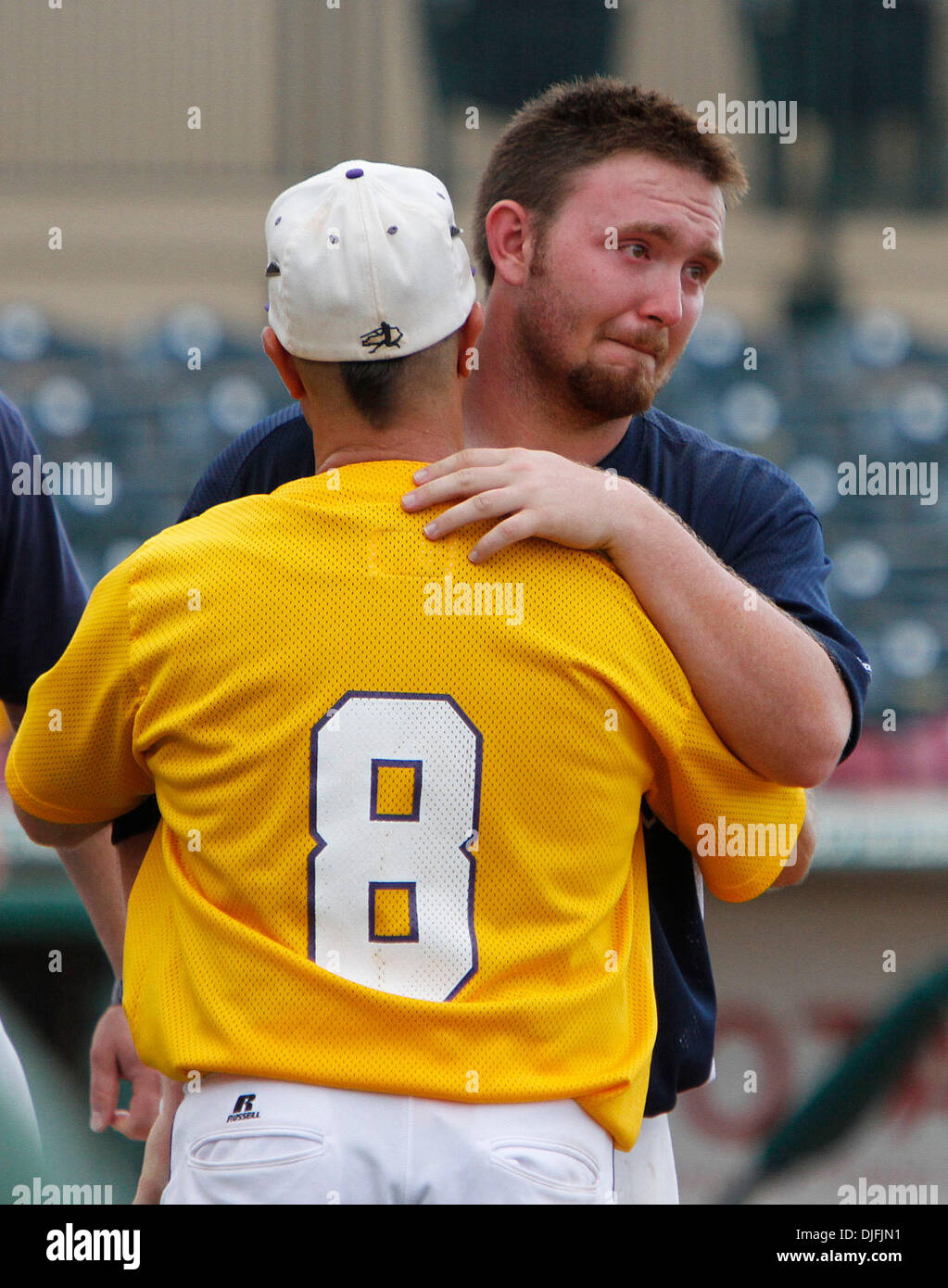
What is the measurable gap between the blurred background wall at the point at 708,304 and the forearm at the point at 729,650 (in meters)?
3.96

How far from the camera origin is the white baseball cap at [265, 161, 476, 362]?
1334 mm

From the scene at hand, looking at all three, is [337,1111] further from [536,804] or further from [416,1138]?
[536,804]

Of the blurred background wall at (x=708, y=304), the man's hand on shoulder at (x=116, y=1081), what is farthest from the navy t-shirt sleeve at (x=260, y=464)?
the blurred background wall at (x=708, y=304)

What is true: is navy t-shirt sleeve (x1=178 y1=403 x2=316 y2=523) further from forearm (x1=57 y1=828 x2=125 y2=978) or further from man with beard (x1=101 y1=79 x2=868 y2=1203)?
forearm (x1=57 y1=828 x2=125 y2=978)

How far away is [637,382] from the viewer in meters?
1.76

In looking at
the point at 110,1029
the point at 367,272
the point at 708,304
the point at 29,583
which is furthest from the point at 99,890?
the point at 708,304

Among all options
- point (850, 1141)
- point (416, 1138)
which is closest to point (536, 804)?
point (416, 1138)

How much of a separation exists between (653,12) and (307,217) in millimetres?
7002

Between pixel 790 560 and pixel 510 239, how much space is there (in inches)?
24.3

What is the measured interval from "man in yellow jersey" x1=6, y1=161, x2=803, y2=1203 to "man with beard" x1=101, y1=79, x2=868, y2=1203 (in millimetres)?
229

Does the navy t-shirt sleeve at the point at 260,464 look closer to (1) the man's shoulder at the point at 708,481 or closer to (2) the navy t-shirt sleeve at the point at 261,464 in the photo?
(2) the navy t-shirt sleeve at the point at 261,464

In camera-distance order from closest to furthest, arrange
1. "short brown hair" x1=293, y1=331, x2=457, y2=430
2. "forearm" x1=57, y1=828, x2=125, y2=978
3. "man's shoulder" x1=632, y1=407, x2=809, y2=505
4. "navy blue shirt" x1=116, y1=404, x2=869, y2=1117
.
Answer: "short brown hair" x1=293, y1=331, x2=457, y2=430 < "navy blue shirt" x1=116, y1=404, x2=869, y2=1117 < "man's shoulder" x1=632, y1=407, x2=809, y2=505 < "forearm" x1=57, y1=828, x2=125, y2=978

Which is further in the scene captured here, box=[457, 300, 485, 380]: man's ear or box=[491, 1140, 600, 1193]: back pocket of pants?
box=[457, 300, 485, 380]: man's ear

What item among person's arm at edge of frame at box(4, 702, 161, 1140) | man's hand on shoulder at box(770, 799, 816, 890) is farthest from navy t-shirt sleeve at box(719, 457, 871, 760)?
person's arm at edge of frame at box(4, 702, 161, 1140)
